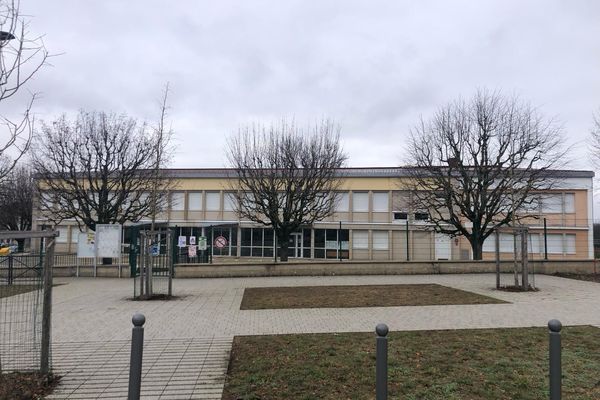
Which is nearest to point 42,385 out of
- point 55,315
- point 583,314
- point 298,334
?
point 298,334

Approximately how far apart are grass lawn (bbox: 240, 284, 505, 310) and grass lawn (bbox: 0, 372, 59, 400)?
21.5ft

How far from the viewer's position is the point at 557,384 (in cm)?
408

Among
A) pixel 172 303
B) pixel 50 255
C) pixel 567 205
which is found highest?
pixel 567 205

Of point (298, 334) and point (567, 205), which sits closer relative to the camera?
point (298, 334)

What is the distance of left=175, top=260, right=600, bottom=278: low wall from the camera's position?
21.6 m

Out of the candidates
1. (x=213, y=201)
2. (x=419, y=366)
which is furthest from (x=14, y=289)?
(x=213, y=201)

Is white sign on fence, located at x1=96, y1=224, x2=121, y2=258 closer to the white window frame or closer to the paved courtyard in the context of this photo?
the paved courtyard

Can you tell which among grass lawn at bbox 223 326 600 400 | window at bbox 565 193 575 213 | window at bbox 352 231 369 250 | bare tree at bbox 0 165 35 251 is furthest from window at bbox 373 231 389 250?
grass lawn at bbox 223 326 600 400

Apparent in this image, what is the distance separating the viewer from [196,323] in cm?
1025

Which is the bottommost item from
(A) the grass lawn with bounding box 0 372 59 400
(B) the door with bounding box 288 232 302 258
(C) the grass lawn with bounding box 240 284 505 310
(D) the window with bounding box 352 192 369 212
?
(C) the grass lawn with bounding box 240 284 505 310

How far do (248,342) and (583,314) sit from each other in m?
7.71

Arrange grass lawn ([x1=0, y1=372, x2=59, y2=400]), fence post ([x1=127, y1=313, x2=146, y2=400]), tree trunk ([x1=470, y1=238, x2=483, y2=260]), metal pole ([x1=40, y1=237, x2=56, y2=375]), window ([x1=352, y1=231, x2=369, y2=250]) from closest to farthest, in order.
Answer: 1. fence post ([x1=127, y1=313, x2=146, y2=400])
2. grass lawn ([x1=0, y1=372, x2=59, y2=400])
3. metal pole ([x1=40, y1=237, x2=56, y2=375])
4. tree trunk ([x1=470, y1=238, x2=483, y2=260])
5. window ([x1=352, y1=231, x2=369, y2=250])

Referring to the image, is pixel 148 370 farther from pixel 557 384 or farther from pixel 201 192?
pixel 201 192

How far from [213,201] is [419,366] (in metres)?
40.8
